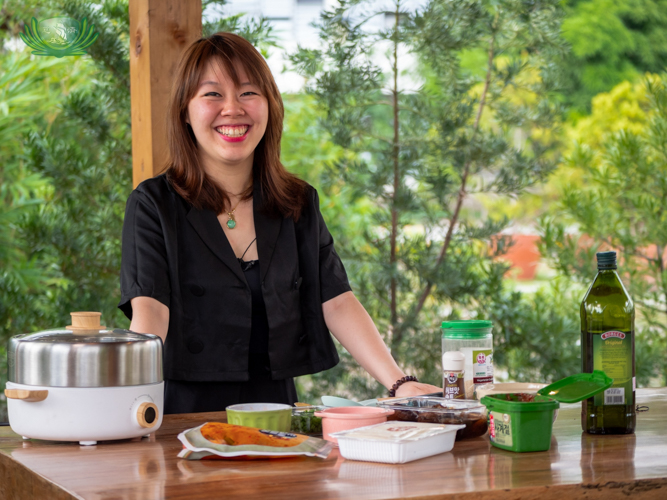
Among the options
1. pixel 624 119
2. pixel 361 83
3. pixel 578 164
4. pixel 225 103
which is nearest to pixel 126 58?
pixel 361 83

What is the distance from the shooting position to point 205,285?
1811mm

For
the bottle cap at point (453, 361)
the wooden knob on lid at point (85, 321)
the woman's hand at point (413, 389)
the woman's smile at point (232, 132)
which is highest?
the woman's smile at point (232, 132)

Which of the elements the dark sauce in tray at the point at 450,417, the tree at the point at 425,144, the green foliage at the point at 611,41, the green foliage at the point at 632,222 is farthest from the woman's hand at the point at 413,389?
the green foliage at the point at 611,41

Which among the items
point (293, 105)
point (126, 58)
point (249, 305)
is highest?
point (293, 105)

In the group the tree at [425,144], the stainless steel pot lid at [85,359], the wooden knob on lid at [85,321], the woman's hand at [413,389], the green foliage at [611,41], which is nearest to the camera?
the stainless steel pot lid at [85,359]

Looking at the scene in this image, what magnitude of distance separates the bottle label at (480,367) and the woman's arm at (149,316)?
2.16 ft

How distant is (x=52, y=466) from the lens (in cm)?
113

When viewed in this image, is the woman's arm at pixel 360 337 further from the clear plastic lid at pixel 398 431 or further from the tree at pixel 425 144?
the tree at pixel 425 144

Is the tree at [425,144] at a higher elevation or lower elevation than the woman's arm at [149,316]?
higher

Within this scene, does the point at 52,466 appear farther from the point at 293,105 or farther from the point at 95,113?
the point at 293,105

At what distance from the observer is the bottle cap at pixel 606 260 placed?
4.20 ft

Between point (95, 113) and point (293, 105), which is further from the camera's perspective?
point (293, 105)

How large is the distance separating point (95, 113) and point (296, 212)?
156 cm

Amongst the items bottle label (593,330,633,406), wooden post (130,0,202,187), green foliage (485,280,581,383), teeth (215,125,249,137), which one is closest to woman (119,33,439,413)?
teeth (215,125,249,137)
